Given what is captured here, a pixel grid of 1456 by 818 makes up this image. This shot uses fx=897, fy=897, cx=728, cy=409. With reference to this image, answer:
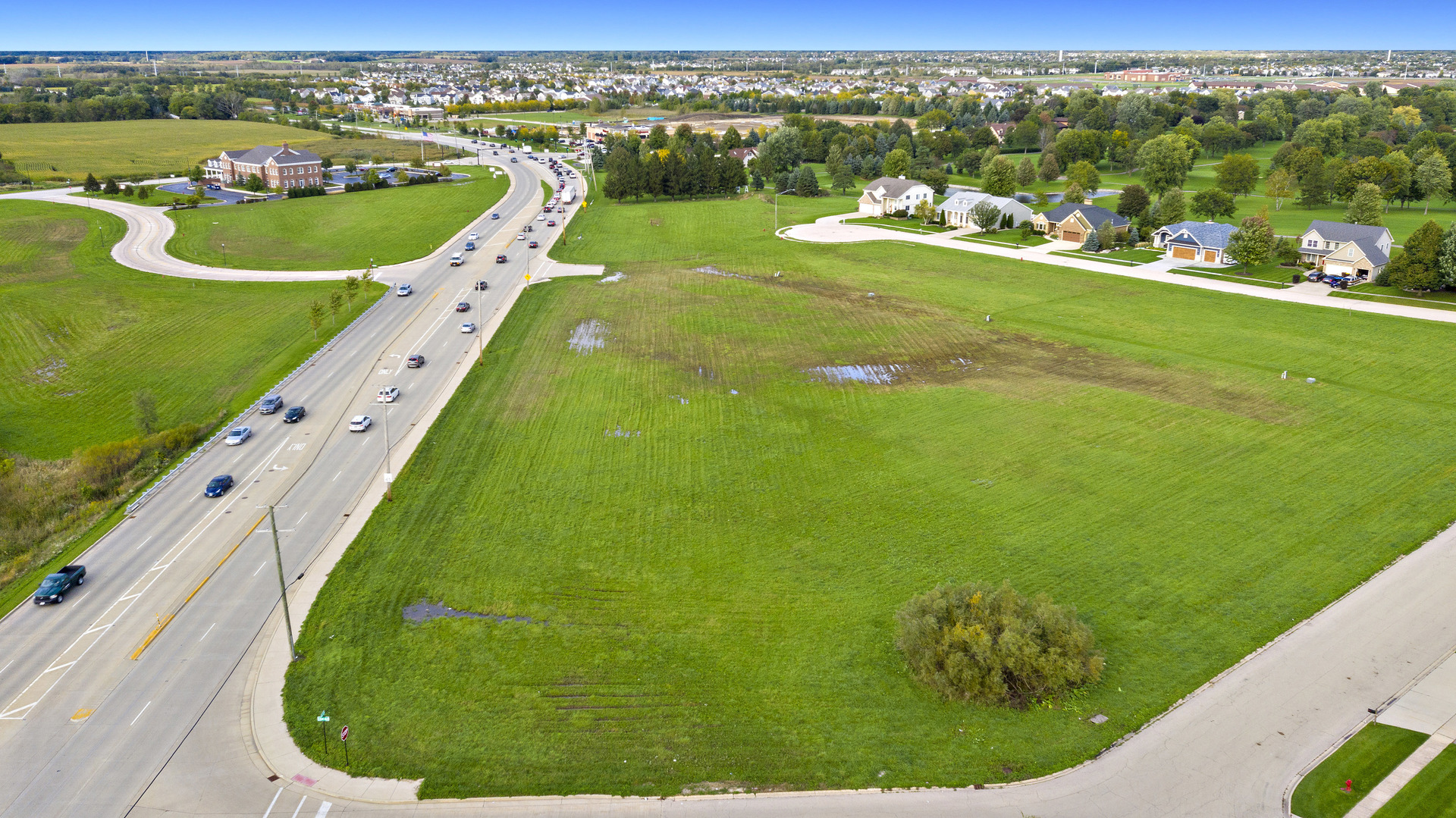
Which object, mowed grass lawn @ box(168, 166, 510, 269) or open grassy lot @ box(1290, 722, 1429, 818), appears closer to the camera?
open grassy lot @ box(1290, 722, 1429, 818)

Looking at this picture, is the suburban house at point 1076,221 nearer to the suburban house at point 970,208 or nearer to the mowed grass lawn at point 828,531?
the suburban house at point 970,208

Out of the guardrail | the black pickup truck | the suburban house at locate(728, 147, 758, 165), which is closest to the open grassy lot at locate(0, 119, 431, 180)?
the suburban house at locate(728, 147, 758, 165)

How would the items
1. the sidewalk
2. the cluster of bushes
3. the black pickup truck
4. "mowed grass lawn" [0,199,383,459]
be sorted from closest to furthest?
1. the black pickup truck
2. the cluster of bushes
3. "mowed grass lawn" [0,199,383,459]
4. the sidewalk

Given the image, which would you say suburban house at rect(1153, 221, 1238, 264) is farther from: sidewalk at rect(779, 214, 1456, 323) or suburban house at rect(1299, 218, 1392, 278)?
suburban house at rect(1299, 218, 1392, 278)

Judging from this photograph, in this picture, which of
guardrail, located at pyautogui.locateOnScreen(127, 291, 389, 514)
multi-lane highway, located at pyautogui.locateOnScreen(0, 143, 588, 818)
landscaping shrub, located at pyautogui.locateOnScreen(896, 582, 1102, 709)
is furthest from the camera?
guardrail, located at pyautogui.locateOnScreen(127, 291, 389, 514)

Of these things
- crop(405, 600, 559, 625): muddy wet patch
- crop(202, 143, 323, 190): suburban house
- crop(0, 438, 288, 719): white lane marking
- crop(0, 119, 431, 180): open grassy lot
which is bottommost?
crop(405, 600, 559, 625): muddy wet patch

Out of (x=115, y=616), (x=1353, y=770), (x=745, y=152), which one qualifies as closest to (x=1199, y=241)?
(x=1353, y=770)

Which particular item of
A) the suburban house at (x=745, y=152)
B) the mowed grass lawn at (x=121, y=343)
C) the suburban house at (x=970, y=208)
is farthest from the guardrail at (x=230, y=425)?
the suburban house at (x=745, y=152)

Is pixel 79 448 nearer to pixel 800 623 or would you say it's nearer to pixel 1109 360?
pixel 800 623
